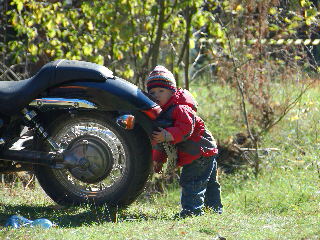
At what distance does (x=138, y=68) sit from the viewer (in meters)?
11.3

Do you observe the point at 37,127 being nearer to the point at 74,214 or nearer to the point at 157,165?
the point at 74,214

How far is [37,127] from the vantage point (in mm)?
6664

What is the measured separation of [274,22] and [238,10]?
0.70 meters

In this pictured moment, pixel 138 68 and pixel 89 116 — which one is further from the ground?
pixel 138 68

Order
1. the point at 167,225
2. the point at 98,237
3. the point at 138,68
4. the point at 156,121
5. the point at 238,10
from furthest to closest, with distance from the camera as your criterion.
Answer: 1. the point at 138,68
2. the point at 238,10
3. the point at 156,121
4. the point at 167,225
5. the point at 98,237

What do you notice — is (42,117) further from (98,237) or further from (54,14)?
(54,14)

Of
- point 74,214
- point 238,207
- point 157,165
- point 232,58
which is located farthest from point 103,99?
point 232,58

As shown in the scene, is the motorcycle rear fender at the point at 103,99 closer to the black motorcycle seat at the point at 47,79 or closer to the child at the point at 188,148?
the black motorcycle seat at the point at 47,79

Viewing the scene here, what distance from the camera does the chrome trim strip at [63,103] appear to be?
6.45 metres

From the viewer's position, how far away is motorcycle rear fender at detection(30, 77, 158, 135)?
644 cm

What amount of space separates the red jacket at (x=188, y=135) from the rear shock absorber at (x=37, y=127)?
848 millimetres

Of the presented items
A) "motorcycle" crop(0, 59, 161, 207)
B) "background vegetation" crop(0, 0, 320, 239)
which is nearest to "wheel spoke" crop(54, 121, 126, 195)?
"motorcycle" crop(0, 59, 161, 207)

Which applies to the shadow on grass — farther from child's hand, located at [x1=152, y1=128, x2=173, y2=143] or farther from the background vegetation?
the background vegetation

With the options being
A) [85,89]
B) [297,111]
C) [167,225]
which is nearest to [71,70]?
[85,89]
